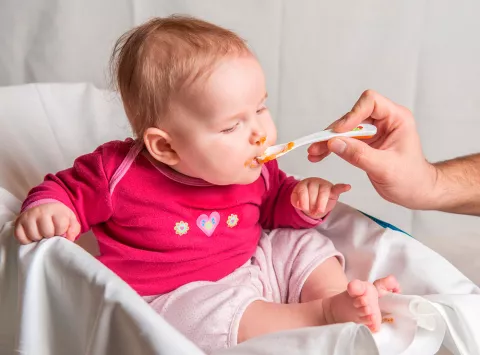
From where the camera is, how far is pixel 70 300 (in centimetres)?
87

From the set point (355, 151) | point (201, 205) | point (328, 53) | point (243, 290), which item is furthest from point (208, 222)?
point (328, 53)

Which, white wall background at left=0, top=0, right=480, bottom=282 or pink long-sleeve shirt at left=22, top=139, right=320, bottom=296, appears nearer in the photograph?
pink long-sleeve shirt at left=22, top=139, right=320, bottom=296

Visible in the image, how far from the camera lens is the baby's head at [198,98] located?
3.19 ft

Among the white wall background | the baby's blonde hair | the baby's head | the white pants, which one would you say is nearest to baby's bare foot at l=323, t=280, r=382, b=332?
the white pants

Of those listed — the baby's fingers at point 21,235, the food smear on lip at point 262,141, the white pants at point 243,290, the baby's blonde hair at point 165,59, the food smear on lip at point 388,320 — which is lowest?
the white pants at point 243,290

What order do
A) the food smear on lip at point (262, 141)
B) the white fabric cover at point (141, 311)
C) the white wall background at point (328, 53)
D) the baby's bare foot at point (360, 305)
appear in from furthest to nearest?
the white wall background at point (328, 53), the food smear on lip at point (262, 141), the baby's bare foot at point (360, 305), the white fabric cover at point (141, 311)

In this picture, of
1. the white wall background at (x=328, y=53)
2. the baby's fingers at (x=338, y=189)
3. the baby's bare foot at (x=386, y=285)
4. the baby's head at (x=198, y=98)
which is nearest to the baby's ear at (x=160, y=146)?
the baby's head at (x=198, y=98)

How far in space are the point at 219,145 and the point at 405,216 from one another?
74 centimetres

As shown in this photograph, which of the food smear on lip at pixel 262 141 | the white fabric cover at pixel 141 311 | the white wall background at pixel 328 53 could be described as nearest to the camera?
the white fabric cover at pixel 141 311

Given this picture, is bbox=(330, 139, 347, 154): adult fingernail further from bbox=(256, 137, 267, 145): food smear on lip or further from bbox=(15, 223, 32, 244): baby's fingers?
bbox=(15, 223, 32, 244): baby's fingers

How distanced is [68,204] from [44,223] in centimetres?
9

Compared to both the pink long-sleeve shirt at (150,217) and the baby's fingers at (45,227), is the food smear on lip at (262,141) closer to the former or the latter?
the pink long-sleeve shirt at (150,217)

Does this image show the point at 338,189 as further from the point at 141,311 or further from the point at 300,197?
the point at 141,311

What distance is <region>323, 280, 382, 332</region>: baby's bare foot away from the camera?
88cm
